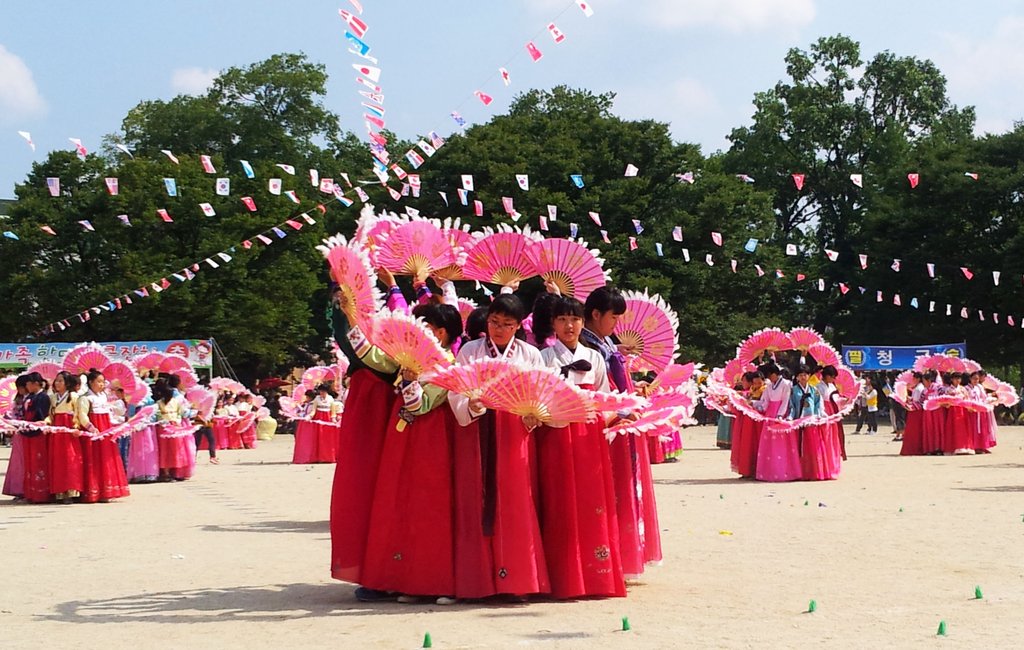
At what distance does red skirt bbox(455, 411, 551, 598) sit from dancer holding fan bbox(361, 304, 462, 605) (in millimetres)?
78

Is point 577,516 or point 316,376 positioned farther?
point 316,376

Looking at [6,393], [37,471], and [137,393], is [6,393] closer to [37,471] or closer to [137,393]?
[137,393]

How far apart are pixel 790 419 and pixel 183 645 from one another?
11555mm

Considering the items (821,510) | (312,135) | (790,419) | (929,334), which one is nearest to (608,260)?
(929,334)

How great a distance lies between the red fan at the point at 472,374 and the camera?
651 cm

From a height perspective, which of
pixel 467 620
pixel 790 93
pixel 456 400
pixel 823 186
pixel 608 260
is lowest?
pixel 467 620

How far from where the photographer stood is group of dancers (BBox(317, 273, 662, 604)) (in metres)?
6.89

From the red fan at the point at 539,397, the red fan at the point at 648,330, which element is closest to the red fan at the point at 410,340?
the red fan at the point at 539,397

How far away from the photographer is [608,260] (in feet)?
130

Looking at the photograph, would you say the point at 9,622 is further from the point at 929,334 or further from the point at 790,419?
the point at 929,334

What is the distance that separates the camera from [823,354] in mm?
18531

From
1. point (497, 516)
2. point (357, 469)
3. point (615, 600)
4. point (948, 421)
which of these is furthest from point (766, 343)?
point (497, 516)

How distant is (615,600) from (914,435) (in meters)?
16.6

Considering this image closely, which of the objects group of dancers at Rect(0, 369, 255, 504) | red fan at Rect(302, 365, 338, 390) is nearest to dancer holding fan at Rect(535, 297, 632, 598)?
group of dancers at Rect(0, 369, 255, 504)
